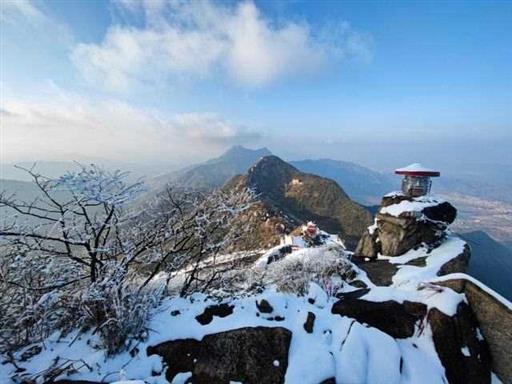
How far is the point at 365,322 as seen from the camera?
3.95 metres

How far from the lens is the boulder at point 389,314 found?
3.88 metres

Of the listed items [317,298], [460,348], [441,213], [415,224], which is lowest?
[415,224]

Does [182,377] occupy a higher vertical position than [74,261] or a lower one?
lower

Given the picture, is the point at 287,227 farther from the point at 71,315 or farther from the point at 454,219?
the point at 71,315

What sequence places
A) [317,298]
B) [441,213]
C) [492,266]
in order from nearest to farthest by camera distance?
[317,298] < [441,213] < [492,266]

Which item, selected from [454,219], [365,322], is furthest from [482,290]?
[454,219]

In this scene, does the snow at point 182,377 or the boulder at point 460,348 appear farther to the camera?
the boulder at point 460,348

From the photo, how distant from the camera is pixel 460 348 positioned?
12.3 ft

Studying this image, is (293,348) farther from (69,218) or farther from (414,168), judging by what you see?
(414,168)

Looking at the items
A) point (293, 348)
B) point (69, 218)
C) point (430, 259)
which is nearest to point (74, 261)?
point (69, 218)

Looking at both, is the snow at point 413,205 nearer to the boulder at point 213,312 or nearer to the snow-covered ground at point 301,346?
the snow-covered ground at point 301,346

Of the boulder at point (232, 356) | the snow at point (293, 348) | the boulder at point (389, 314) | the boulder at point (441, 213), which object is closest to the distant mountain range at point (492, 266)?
the boulder at point (441, 213)

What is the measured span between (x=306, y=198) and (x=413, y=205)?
9692cm

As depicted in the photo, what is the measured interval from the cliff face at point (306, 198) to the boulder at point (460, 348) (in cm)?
5145
